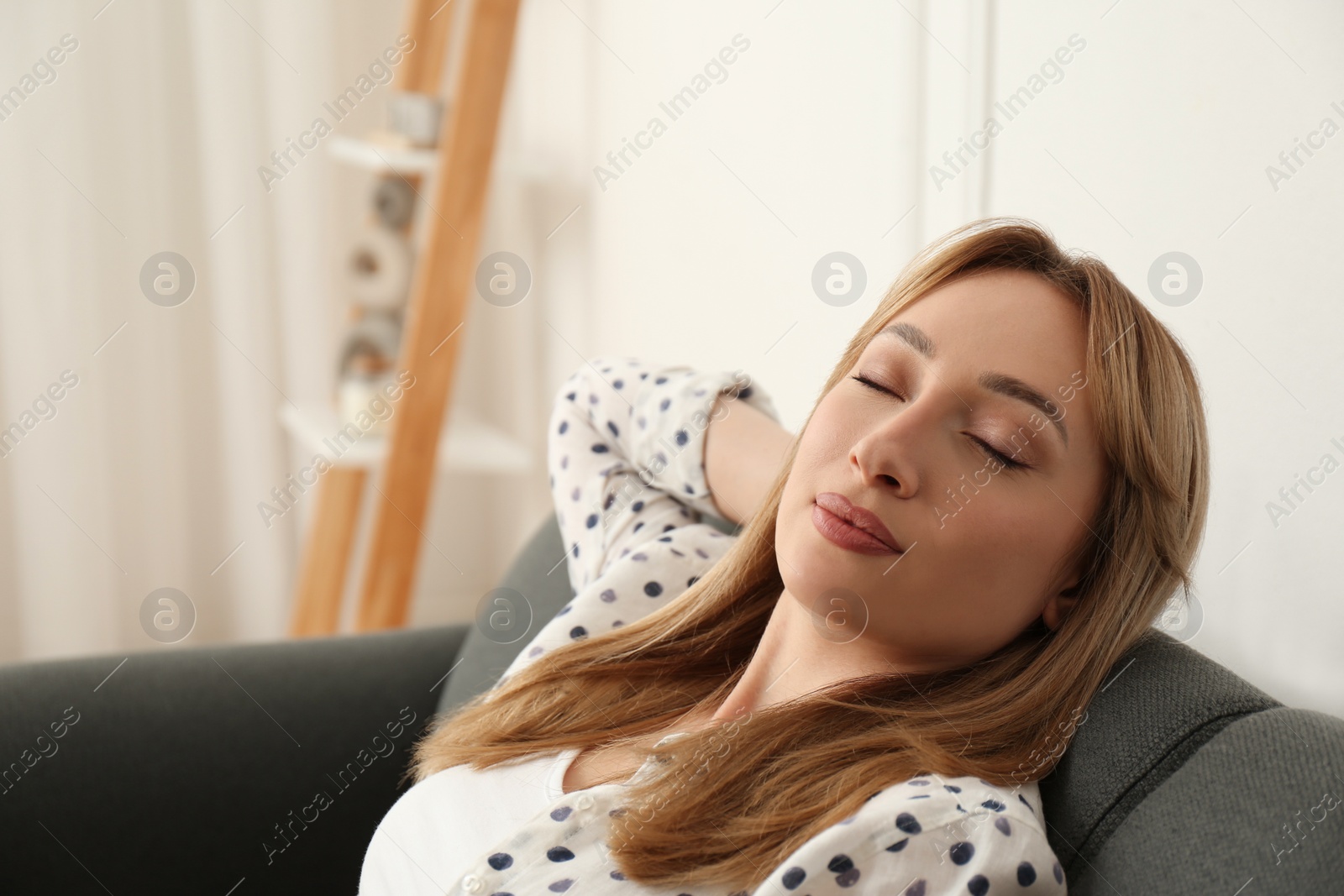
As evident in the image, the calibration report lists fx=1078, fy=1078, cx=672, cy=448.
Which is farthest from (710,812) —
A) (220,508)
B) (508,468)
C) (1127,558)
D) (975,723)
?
(220,508)

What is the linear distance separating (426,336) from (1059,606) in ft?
4.59

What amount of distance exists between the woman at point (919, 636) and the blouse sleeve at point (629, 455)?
0.27 meters

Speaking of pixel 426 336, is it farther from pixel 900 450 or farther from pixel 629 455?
pixel 900 450

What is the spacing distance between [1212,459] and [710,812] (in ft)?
1.69

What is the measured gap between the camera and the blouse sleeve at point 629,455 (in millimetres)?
1105

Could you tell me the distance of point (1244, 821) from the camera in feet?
1.88

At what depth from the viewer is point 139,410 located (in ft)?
7.70

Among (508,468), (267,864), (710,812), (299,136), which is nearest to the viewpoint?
(710,812)

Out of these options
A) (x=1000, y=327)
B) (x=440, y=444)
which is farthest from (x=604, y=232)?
(x=1000, y=327)

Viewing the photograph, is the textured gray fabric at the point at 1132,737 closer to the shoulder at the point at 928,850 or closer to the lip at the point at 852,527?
the shoulder at the point at 928,850

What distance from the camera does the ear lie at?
0.75m

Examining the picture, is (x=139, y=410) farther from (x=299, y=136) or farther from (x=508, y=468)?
(x=508, y=468)

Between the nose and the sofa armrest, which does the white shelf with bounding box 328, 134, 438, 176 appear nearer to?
the sofa armrest

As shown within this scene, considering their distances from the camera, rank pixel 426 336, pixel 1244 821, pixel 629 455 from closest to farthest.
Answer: pixel 1244 821 < pixel 629 455 < pixel 426 336
